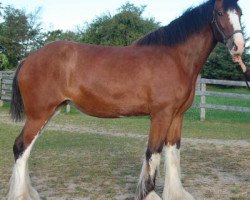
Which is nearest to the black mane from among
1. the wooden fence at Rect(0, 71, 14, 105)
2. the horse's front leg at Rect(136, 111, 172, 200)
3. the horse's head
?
the horse's head

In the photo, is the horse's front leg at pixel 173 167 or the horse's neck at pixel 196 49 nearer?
the horse's neck at pixel 196 49

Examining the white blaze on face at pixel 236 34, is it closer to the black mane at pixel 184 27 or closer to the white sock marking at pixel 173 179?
the black mane at pixel 184 27

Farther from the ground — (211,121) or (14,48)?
(14,48)

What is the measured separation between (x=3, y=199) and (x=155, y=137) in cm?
207

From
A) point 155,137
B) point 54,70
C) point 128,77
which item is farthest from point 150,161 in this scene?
point 54,70

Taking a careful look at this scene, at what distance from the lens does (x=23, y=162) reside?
4562mm

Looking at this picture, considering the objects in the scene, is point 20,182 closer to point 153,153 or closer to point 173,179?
point 153,153

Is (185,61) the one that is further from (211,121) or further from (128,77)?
(211,121)

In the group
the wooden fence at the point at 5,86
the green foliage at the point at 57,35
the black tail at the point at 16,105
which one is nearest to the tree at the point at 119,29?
the green foliage at the point at 57,35

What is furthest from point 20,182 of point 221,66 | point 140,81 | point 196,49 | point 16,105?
point 221,66

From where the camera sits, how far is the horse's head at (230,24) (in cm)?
411

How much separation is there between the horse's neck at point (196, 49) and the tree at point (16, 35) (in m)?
26.5

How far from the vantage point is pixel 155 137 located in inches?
172

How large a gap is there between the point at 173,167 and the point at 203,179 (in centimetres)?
133
